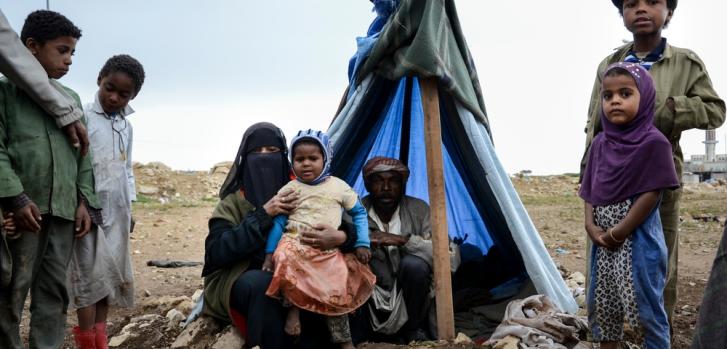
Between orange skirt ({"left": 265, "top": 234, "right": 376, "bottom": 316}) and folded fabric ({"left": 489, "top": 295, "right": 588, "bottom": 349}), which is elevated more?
orange skirt ({"left": 265, "top": 234, "right": 376, "bottom": 316})

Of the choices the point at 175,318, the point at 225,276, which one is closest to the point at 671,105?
the point at 225,276

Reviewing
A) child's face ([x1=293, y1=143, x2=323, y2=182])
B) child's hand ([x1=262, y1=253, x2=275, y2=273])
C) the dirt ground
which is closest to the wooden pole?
the dirt ground

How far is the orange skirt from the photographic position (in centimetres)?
371

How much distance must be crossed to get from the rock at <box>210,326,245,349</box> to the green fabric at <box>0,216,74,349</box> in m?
0.92

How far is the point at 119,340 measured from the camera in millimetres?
4707

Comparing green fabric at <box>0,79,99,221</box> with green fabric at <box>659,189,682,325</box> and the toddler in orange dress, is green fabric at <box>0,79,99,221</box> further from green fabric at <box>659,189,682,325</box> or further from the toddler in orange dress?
green fabric at <box>659,189,682,325</box>

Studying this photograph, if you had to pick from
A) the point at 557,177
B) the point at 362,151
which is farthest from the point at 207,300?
the point at 557,177

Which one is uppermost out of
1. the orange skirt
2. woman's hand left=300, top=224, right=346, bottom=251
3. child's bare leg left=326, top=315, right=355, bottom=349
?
woman's hand left=300, top=224, right=346, bottom=251

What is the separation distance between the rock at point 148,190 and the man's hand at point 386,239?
1499cm

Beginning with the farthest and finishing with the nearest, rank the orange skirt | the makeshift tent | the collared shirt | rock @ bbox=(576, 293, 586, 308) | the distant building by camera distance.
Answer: the distant building, rock @ bbox=(576, 293, 586, 308), the makeshift tent, the collared shirt, the orange skirt

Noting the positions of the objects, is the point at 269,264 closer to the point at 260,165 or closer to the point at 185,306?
the point at 260,165

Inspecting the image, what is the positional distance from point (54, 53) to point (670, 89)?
10.7 ft

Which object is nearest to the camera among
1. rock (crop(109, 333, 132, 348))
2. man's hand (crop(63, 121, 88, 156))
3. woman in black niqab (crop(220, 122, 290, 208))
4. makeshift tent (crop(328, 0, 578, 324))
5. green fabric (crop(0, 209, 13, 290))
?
green fabric (crop(0, 209, 13, 290))

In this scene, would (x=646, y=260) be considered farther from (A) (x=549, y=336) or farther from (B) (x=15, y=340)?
(B) (x=15, y=340)
